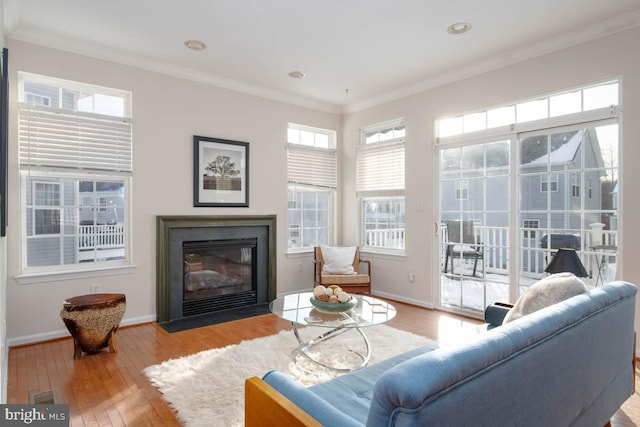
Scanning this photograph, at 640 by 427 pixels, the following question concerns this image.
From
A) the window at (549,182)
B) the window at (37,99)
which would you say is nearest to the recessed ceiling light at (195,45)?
the window at (37,99)

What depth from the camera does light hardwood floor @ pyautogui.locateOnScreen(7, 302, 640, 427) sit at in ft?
7.59

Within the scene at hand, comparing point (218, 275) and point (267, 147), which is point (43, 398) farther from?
point (267, 147)

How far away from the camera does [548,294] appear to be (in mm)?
1957

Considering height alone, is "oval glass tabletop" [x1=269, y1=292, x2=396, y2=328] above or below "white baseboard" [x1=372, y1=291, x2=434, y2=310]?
above

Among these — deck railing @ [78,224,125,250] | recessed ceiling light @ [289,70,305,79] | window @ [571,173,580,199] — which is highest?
recessed ceiling light @ [289,70,305,79]

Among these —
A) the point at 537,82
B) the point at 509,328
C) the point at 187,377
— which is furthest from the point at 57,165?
the point at 537,82

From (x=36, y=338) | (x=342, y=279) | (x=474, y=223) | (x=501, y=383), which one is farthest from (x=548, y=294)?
(x=36, y=338)

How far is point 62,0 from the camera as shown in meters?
2.92

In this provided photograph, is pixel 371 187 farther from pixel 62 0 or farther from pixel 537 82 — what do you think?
pixel 62 0

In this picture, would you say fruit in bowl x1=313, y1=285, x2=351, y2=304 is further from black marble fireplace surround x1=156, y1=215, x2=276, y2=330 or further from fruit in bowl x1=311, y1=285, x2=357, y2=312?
black marble fireplace surround x1=156, y1=215, x2=276, y2=330

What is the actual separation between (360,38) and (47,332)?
160 inches

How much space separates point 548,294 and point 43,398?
317cm

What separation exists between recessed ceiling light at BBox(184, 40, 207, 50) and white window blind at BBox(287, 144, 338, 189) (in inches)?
72.2

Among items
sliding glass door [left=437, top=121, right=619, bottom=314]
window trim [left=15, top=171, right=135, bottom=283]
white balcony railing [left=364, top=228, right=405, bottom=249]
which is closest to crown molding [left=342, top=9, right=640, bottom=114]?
sliding glass door [left=437, top=121, right=619, bottom=314]
